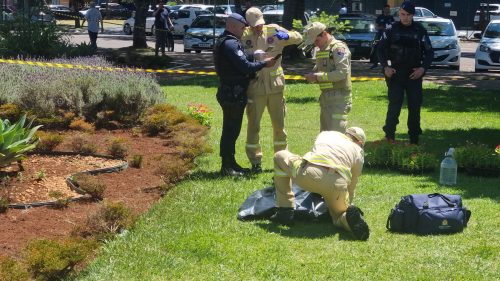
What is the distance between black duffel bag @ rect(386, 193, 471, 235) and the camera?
7383 mm

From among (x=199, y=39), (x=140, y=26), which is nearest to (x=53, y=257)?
(x=140, y=26)

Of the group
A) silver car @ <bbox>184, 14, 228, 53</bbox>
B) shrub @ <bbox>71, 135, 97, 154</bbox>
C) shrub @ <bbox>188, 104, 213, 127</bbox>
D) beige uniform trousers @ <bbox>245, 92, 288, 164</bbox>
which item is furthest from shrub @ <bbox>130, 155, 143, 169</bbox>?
silver car @ <bbox>184, 14, 228, 53</bbox>

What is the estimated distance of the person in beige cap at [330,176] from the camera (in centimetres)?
723

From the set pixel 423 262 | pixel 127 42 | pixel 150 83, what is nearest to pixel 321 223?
pixel 423 262

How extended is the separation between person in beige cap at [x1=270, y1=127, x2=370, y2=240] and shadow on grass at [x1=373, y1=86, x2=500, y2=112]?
30.3 ft

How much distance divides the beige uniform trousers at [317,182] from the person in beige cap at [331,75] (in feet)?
6.09

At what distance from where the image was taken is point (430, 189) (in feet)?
30.4

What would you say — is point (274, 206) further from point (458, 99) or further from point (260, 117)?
point (458, 99)

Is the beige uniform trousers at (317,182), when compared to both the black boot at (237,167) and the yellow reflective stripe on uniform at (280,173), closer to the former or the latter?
the yellow reflective stripe on uniform at (280,173)

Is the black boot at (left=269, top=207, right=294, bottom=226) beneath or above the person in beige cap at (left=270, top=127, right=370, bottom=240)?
beneath

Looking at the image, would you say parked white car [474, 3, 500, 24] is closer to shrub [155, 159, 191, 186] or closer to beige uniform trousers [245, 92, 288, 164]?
beige uniform trousers [245, 92, 288, 164]

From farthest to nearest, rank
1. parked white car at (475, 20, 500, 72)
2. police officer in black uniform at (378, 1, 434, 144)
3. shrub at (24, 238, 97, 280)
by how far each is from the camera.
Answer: parked white car at (475, 20, 500, 72) < police officer in black uniform at (378, 1, 434, 144) < shrub at (24, 238, 97, 280)

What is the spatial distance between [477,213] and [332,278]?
237cm

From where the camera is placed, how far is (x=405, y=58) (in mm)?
11273
